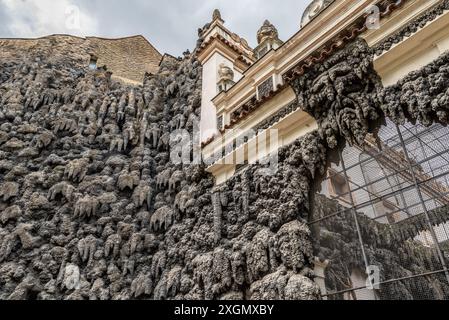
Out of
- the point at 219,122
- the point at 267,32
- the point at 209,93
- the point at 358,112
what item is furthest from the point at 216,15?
the point at 358,112

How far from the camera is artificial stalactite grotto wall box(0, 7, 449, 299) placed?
18.6 ft

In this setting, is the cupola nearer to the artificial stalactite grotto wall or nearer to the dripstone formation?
the artificial stalactite grotto wall

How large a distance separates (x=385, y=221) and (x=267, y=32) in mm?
5745

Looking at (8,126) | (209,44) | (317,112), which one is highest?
(209,44)

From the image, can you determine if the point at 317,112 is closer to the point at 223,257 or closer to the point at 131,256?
the point at 223,257

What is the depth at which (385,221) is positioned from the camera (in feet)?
26.5

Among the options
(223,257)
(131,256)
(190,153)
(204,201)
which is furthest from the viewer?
(190,153)

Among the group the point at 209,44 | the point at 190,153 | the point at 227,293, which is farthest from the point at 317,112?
the point at 209,44

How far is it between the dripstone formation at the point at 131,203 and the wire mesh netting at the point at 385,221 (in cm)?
52

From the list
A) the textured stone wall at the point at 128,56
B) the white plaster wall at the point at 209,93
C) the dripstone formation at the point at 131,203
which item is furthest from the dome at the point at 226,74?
the textured stone wall at the point at 128,56

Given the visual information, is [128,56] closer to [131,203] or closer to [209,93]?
[209,93]

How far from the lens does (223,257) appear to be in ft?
22.1

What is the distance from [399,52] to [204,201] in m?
5.26

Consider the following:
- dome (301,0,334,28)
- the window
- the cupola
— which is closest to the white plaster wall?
the window
